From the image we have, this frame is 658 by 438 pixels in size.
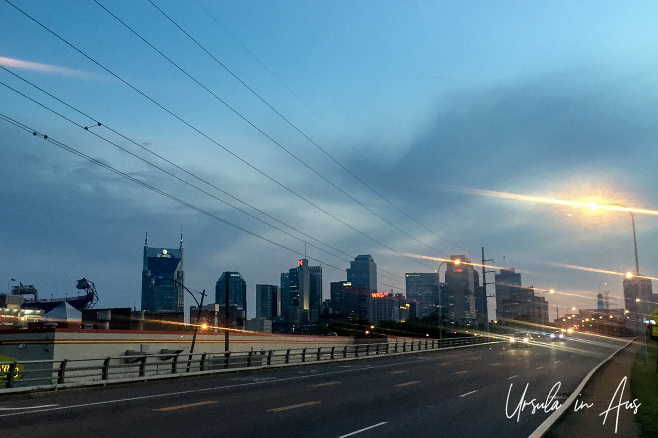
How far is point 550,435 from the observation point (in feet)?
41.3

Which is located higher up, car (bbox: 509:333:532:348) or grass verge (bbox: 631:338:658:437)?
grass verge (bbox: 631:338:658:437)

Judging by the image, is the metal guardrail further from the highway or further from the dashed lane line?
the dashed lane line

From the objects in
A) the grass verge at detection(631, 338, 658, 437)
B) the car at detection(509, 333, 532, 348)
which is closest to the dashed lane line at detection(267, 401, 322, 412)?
the grass verge at detection(631, 338, 658, 437)

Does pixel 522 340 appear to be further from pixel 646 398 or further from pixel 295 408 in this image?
pixel 295 408

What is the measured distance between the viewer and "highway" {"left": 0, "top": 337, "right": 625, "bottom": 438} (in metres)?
13.3

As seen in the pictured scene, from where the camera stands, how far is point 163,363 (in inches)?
1159

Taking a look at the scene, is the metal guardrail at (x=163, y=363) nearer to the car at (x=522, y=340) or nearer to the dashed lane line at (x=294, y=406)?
the car at (x=522, y=340)

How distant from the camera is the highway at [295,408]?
43.5 ft

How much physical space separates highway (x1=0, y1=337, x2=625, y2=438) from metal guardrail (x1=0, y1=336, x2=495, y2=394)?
1228 millimetres

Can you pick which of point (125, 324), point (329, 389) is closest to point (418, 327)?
point (125, 324)

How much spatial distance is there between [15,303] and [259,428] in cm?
9700

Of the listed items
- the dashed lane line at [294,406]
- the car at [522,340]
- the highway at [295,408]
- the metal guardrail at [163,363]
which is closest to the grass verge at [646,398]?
the highway at [295,408]

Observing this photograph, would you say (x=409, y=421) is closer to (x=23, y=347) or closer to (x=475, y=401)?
(x=475, y=401)

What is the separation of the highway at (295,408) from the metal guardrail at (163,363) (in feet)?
4.03
